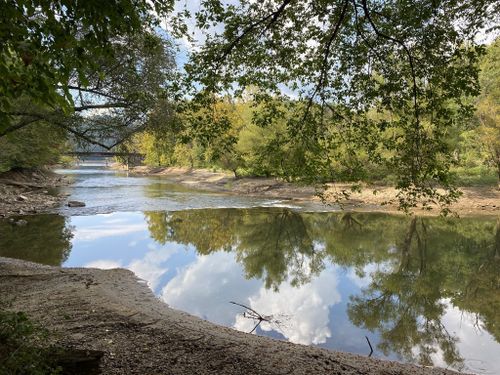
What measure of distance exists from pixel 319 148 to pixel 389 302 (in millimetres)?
6136

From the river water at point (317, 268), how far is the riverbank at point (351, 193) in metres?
2.31

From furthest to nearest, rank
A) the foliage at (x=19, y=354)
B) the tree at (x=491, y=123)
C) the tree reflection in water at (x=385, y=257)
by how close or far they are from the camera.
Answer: the tree at (x=491, y=123)
the tree reflection in water at (x=385, y=257)
the foliage at (x=19, y=354)

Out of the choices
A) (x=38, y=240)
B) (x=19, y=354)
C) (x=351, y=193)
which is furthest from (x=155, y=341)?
(x=351, y=193)

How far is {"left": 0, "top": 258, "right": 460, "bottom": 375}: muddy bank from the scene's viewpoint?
5.75 m

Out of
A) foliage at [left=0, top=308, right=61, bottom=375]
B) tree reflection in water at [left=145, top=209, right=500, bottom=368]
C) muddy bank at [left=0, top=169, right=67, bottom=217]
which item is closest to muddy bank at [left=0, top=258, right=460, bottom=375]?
foliage at [left=0, top=308, right=61, bottom=375]

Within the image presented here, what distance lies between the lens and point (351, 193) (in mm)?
32062

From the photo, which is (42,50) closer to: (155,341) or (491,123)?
(155,341)

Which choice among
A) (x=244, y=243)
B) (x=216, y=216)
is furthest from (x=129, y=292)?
(x=216, y=216)

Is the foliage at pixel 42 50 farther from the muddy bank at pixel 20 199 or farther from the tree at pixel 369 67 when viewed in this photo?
the muddy bank at pixel 20 199

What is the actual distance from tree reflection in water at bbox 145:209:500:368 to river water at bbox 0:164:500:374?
50mm

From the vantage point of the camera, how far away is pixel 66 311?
774cm

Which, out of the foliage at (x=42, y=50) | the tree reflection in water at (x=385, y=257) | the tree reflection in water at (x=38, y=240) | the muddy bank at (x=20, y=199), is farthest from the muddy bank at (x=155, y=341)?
the muddy bank at (x=20, y=199)

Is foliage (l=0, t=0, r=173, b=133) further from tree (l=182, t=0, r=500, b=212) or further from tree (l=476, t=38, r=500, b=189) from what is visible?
tree (l=476, t=38, r=500, b=189)

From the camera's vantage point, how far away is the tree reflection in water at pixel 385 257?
9812mm
